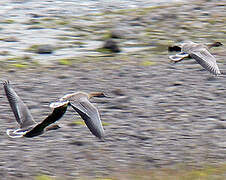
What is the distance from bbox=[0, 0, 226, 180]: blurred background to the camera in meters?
7.09


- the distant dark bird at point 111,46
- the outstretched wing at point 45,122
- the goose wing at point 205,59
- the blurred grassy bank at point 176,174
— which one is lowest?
the blurred grassy bank at point 176,174

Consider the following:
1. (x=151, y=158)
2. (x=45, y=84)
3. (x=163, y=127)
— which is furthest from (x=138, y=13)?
(x=151, y=158)

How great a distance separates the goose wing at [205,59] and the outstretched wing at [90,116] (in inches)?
77.1

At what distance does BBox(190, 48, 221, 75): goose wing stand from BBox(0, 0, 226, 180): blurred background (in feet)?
1.44

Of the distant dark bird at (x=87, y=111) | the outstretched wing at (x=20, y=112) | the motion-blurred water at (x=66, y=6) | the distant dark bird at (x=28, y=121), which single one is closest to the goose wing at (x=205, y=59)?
the distant dark bird at (x=87, y=111)

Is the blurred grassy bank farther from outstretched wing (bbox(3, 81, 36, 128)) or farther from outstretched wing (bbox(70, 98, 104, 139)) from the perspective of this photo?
outstretched wing (bbox(3, 81, 36, 128))

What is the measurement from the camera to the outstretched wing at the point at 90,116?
22.3 ft

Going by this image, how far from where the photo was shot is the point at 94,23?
516 inches

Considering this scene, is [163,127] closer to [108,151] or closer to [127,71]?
[108,151]

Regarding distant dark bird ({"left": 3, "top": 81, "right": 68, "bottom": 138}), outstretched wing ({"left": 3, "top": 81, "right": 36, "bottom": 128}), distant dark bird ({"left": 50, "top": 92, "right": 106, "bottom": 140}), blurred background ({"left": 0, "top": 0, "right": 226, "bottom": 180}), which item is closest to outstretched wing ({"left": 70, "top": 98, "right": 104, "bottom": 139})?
distant dark bird ({"left": 50, "top": 92, "right": 106, "bottom": 140})

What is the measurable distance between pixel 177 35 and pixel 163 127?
14.7 feet

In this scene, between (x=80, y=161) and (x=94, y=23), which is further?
(x=94, y=23)

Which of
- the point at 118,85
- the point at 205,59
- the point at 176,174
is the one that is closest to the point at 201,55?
the point at 205,59

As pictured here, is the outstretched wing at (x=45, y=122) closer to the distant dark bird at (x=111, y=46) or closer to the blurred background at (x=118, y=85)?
the blurred background at (x=118, y=85)
